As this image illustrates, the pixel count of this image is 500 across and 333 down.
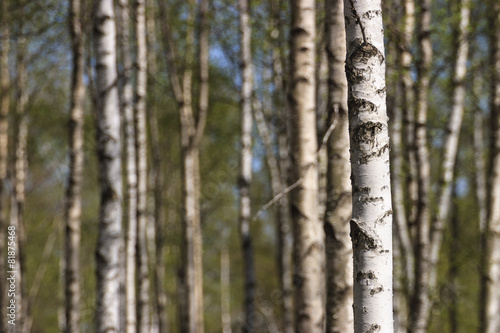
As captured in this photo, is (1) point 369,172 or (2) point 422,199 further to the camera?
(2) point 422,199

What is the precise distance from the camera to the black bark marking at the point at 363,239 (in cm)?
239

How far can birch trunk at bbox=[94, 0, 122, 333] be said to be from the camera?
4.36m

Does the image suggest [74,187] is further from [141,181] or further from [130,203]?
[141,181]

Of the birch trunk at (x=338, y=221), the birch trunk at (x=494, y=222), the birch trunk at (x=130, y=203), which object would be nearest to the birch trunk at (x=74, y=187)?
the birch trunk at (x=130, y=203)

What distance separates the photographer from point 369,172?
2408mm

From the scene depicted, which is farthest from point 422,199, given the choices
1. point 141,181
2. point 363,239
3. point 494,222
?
point 141,181

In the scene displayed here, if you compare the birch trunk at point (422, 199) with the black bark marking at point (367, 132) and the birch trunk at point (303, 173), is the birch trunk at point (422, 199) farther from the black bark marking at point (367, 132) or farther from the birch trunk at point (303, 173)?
the black bark marking at point (367, 132)

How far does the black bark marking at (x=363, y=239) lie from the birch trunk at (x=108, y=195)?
2.52m

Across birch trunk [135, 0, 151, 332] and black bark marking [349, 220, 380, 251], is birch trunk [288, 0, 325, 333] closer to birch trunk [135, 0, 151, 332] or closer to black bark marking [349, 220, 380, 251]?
black bark marking [349, 220, 380, 251]

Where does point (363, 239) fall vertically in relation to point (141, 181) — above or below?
below

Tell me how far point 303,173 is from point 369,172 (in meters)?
1.32

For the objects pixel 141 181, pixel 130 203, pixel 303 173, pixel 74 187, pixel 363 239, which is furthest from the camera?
pixel 141 181

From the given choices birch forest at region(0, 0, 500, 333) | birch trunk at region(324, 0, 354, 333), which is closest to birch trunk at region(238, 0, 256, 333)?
birch forest at region(0, 0, 500, 333)

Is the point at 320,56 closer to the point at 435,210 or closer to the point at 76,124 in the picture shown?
the point at 435,210
